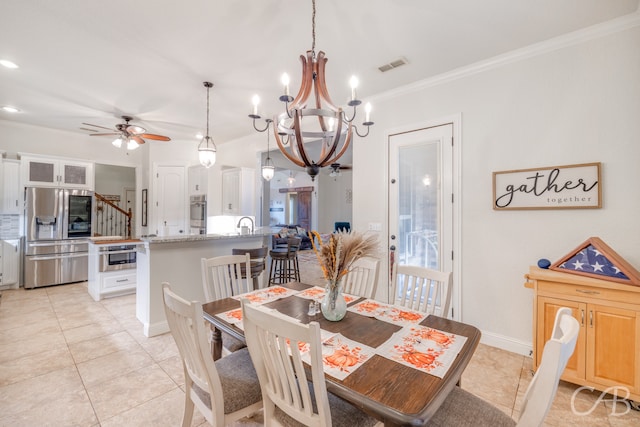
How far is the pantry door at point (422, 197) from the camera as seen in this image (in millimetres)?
3111

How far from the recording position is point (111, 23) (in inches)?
91.7

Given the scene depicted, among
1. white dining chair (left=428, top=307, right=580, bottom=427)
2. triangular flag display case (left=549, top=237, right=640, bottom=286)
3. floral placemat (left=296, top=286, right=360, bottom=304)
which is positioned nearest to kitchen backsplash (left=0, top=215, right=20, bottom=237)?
floral placemat (left=296, top=286, right=360, bottom=304)

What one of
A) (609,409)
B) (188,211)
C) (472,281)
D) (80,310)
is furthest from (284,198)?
(609,409)

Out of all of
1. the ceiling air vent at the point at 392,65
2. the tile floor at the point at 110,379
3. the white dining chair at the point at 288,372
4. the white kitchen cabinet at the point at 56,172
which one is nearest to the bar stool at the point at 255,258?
the tile floor at the point at 110,379

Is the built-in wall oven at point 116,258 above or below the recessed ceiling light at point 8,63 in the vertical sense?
below

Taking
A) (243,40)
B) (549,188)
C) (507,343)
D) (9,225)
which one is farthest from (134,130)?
(507,343)

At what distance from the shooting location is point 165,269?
3.19 metres

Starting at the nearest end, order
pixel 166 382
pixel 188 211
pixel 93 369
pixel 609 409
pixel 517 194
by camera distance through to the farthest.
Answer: pixel 609 409 < pixel 166 382 < pixel 93 369 < pixel 517 194 < pixel 188 211

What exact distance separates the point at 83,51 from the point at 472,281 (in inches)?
181

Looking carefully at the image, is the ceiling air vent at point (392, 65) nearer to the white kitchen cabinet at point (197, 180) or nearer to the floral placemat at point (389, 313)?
the floral placemat at point (389, 313)

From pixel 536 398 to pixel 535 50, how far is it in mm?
2975

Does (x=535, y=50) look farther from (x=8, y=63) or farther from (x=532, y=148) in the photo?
(x=8, y=63)

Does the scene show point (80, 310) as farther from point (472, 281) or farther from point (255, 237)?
point (472, 281)

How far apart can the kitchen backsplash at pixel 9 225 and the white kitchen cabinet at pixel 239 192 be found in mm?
3356
